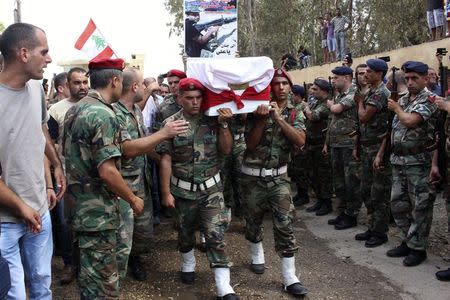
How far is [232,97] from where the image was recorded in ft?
12.9

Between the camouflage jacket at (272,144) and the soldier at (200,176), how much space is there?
1.22 feet

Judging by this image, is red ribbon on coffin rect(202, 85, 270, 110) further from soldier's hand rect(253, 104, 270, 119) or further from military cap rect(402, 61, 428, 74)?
military cap rect(402, 61, 428, 74)

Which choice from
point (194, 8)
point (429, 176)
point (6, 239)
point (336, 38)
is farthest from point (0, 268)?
point (336, 38)

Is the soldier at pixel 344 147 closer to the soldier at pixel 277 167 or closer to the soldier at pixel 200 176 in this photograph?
the soldier at pixel 277 167

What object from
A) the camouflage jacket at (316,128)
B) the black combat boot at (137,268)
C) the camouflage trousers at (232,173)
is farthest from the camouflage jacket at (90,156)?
the camouflage jacket at (316,128)

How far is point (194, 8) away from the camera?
806 cm

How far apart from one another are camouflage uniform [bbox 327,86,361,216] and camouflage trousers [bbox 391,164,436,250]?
1146mm

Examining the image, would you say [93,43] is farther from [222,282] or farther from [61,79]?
[222,282]

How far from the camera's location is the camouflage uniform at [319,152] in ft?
23.9

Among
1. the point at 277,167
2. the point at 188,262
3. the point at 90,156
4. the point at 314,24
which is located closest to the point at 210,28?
the point at 277,167

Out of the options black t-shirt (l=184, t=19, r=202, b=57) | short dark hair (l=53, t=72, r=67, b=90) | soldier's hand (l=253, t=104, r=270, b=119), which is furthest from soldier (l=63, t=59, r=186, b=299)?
black t-shirt (l=184, t=19, r=202, b=57)

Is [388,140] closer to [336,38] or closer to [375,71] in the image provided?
[375,71]

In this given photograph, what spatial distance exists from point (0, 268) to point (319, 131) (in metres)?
5.99

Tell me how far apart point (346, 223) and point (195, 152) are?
317cm
